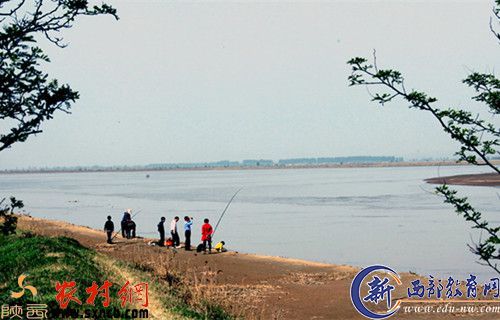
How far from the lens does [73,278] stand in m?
10.8

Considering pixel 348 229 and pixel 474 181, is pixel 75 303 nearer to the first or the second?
pixel 348 229

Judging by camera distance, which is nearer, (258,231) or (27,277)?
(27,277)

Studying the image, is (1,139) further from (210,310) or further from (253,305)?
(253,305)

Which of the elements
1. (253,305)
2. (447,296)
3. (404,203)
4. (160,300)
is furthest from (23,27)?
(404,203)

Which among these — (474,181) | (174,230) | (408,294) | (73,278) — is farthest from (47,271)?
(474,181)

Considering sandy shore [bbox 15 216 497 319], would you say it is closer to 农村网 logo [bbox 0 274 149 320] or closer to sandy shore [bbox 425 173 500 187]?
农村网 logo [bbox 0 274 149 320]

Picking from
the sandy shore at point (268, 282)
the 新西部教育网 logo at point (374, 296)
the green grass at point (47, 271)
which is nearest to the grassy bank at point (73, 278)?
the green grass at point (47, 271)

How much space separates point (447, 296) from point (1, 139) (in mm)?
11845

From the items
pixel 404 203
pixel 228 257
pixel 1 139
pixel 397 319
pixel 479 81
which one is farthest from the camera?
pixel 404 203

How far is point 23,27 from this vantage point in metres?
9.35

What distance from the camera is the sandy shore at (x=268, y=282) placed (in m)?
13.9

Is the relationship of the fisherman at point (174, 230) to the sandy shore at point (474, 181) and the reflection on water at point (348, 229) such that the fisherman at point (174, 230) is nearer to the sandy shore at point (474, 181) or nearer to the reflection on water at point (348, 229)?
the reflection on water at point (348, 229)

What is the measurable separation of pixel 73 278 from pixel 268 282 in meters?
8.59

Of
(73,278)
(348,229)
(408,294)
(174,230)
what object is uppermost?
(73,278)
